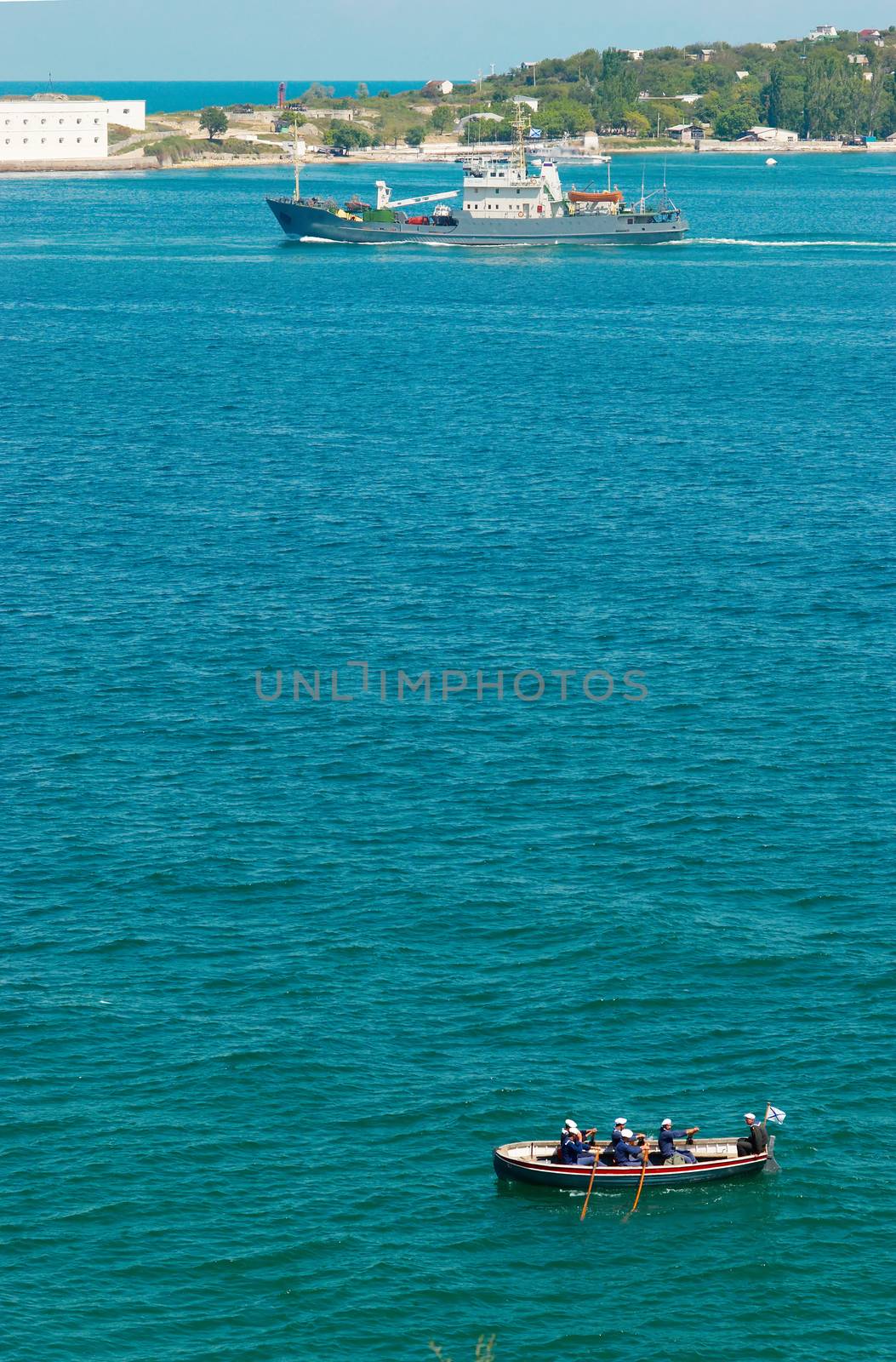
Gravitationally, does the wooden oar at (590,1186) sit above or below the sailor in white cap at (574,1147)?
below

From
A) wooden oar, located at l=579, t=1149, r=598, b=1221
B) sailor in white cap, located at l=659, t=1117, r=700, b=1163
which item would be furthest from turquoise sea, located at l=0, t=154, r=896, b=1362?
sailor in white cap, located at l=659, t=1117, r=700, b=1163

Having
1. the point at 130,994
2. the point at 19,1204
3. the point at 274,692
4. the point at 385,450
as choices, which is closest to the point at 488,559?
the point at 274,692

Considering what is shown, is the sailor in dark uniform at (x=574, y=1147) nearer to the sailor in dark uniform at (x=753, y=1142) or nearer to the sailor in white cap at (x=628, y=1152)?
the sailor in white cap at (x=628, y=1152)

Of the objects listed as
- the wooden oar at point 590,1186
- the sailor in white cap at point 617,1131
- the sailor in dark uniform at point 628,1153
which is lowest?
the wooden oar at point 590,1186

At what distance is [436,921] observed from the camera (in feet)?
253

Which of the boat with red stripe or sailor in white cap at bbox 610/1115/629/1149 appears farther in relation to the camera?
the boat with red stripe

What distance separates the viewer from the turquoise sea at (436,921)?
56750mm

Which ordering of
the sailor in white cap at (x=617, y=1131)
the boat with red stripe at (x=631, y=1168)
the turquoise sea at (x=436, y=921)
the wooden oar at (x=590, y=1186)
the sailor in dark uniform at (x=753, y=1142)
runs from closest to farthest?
the turquoise sea at (x=436, y=921)
the sailor in white cap at (x=617, y=1131)
the wooden oar at (x=590, y=1186)
the boat with red stripe at (x=631, y=1168)
the sailor in dark uniform at (x=753, y=1142)

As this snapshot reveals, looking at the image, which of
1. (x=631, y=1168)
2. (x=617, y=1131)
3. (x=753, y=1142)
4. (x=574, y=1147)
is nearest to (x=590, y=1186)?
(x=631, y=1168)

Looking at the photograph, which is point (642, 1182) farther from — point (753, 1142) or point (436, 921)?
point (436, 921)

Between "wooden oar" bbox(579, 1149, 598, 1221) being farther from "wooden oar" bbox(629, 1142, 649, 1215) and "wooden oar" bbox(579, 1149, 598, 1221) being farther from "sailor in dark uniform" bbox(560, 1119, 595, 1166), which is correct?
"wooden oar" bbox(629, 1142, 649, 1215)

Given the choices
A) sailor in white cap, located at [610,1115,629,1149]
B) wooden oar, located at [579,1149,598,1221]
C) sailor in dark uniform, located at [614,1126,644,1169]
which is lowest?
wooden oar, located at [579,1149,598,1221]

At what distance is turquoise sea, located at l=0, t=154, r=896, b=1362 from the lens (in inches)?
2234

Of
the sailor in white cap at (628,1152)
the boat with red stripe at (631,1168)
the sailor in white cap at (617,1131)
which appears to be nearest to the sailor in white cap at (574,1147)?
the boat with red stripe at (631,1168)
